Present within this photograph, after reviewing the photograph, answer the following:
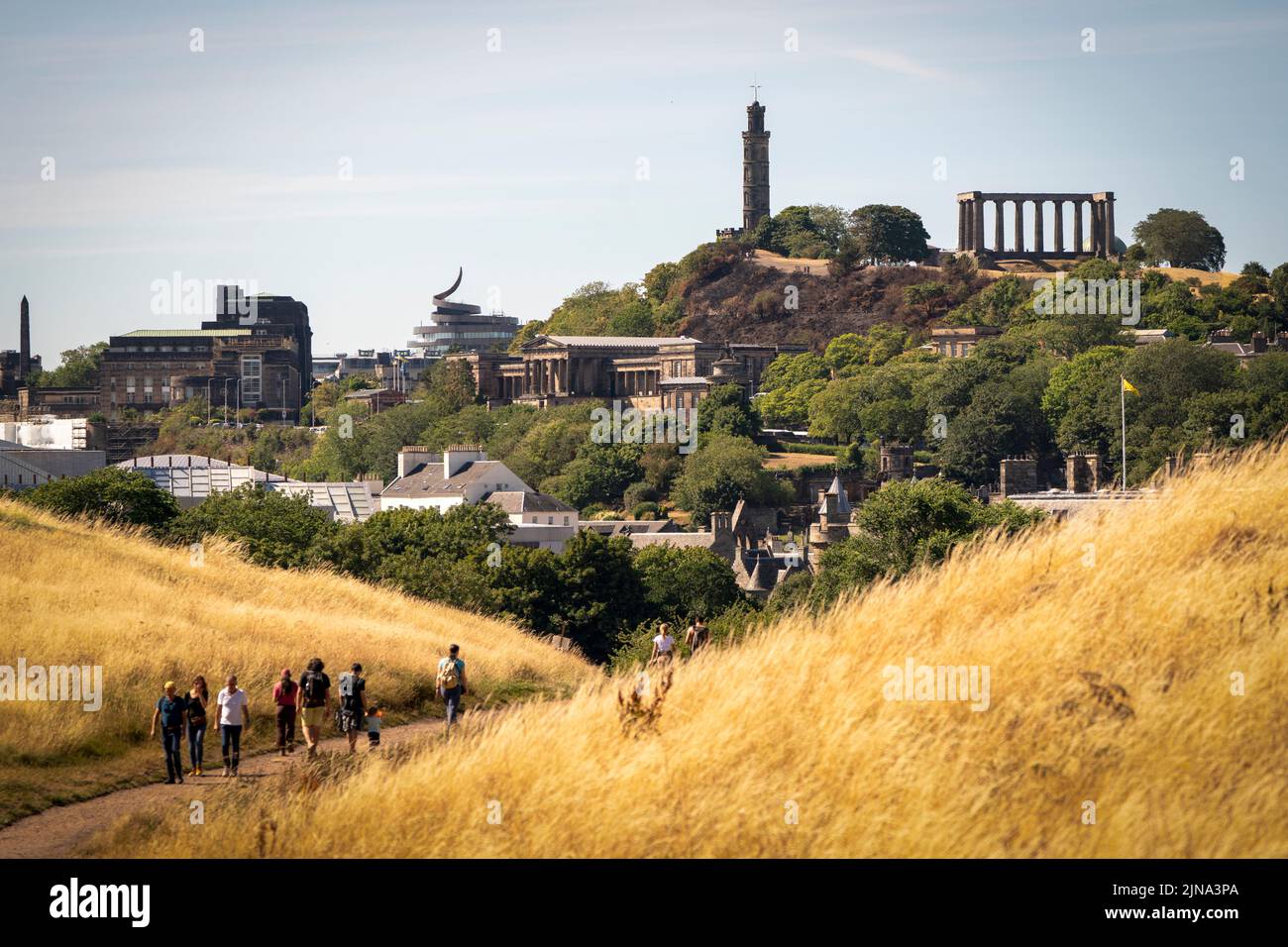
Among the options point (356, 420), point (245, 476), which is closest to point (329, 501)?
point (245, 476)

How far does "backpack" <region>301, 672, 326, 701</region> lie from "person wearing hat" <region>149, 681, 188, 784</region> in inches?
55.5

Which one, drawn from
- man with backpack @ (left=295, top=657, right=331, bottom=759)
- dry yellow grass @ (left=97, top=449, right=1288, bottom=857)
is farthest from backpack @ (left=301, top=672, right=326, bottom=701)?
dry yellow grass @ (left=97, top=449, right=1288, bottom=857)

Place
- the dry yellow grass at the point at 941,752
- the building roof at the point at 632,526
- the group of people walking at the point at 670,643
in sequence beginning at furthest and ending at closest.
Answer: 1. the building roof at the point at 632,526
2. the group of people walking at the point at 670,643
3. the dry yellow grass at the point at 941,752

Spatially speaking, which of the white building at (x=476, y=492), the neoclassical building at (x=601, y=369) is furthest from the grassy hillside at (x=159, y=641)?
the neoclassical building at (x=601, y=369)

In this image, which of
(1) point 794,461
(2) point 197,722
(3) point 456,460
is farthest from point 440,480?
(2) point 197,722

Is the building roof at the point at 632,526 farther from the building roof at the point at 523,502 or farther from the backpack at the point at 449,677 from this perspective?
the backpack at the point at 449,677

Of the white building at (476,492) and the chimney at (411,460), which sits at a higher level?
the chimney at (411,460)

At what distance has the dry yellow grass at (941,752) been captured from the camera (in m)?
12.4

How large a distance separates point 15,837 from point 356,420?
151 metres

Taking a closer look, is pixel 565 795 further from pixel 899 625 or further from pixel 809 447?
pixel 809 447

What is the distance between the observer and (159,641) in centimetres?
2366

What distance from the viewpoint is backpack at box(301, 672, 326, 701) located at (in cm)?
1980

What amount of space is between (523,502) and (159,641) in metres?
76.9

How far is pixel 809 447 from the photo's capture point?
145m
